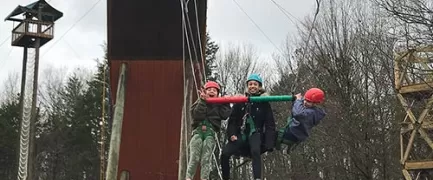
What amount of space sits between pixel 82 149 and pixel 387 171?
2293 cm

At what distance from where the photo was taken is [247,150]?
6.86 meters

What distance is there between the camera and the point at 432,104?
1352 cm

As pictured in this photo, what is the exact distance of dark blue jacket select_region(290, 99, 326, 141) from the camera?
259 inches

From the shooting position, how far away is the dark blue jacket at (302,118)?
659 centimetres

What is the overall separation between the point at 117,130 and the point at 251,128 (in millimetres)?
4846

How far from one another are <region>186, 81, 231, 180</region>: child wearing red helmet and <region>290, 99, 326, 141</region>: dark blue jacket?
0.76m

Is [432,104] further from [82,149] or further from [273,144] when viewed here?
[82,149]

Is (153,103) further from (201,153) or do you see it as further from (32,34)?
(32,34)

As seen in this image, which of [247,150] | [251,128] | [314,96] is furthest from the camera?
[247,150]

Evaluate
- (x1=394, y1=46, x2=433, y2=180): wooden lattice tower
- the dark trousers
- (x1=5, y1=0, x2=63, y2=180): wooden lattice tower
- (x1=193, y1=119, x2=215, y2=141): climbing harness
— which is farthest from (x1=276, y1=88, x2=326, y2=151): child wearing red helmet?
(x1=5, y1=0, x2=63, y2=180): wooden lattice tower

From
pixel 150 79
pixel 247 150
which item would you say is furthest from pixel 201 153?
pixel 150 79

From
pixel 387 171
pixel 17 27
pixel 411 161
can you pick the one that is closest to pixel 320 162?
pixel 387 171

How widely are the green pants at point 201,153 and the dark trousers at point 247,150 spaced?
0.18 m

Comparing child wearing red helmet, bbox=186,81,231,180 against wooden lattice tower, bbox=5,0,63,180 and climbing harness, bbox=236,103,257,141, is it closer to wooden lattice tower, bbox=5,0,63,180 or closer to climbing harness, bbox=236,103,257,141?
climbing harness, bbox=236,103,257,141
